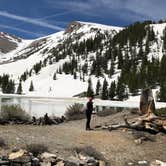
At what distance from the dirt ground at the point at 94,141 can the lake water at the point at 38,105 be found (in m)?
5.25

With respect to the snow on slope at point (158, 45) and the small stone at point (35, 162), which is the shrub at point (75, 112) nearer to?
the small stone at point (35, 162)

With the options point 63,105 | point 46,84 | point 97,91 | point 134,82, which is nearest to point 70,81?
point 46,84

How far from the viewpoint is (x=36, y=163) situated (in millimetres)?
13758

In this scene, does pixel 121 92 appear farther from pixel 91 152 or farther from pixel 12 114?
pixel 91 152

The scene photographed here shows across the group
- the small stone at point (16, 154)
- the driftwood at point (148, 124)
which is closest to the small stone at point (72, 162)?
the small stone at point (16, 154)

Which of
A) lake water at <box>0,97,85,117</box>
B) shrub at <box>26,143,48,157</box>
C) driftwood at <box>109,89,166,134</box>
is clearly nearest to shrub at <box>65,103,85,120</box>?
lake water at <box>0,97,85,117</box>

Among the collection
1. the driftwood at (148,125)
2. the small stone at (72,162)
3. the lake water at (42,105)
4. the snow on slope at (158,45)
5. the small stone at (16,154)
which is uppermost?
the snow on slope at (158,45)

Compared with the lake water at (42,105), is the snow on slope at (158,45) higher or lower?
higher

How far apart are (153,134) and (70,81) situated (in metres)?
114

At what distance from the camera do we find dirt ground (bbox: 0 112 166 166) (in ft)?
51.0

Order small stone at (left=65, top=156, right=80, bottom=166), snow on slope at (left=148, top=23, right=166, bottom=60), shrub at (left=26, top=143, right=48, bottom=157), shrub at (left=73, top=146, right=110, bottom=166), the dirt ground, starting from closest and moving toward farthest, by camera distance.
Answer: small stone at (left=65, top=156, right=80, bottom=166) → shrub at (left=26, top=143, right=48, bottom=157) → shrub at (left=73, top=146, right=110, bottom=166) → the dirt ground → snow on slope at (left=148, top=23, right=166, bottom=60)

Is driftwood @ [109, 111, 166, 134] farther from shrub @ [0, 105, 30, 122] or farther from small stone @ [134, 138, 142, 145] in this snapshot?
shrub @ [0, 105, 30, 122]

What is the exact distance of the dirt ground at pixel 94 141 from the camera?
612 inches

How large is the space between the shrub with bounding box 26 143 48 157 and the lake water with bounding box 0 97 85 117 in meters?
8.78
